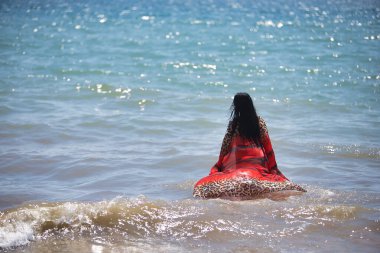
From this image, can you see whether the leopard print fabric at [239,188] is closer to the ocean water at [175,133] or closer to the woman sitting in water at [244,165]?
the woman sitting in water at [244,165]

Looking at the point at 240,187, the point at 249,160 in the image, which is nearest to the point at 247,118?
the point at 249,160

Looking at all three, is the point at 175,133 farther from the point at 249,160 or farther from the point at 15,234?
the point at 15,234

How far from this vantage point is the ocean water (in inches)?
181

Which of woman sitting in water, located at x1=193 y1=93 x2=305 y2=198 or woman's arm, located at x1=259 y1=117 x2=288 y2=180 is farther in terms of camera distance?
woman's arm, located at x1=259 y1=117 x2=288 y2=180

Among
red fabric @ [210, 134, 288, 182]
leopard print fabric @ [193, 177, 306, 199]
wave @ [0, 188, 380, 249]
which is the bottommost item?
wave @ [0, 188, 380, 249]

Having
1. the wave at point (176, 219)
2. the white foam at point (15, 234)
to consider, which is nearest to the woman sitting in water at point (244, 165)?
the wave at point (176, 219)

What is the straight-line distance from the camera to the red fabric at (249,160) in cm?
552

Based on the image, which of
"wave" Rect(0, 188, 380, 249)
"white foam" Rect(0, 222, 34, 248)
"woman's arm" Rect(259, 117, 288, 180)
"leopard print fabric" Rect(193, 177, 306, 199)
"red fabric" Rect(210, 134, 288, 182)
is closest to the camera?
"white foam" Rect(0, 222, 34, 248)

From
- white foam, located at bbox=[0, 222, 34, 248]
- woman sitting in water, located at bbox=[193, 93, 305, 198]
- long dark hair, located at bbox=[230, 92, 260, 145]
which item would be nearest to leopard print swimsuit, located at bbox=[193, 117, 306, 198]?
woman sitting in water, located at bbox=[193, 93, 305, 198]

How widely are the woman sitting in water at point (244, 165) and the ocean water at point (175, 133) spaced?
18 centimetres

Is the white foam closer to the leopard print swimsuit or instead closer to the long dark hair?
the leopard print swimsuit

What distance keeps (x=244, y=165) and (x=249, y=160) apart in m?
0.08

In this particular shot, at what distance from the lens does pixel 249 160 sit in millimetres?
5570

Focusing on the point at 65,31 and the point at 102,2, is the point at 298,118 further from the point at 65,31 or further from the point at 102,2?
the point at 102,2
